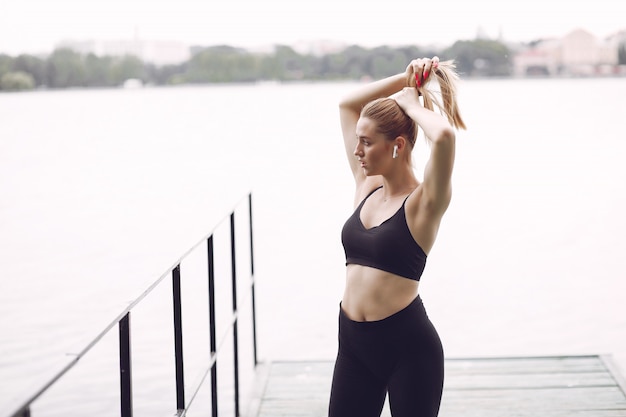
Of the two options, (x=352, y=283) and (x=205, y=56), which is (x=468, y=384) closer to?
(x=352, y=283)

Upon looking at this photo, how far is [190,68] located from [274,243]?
740cm

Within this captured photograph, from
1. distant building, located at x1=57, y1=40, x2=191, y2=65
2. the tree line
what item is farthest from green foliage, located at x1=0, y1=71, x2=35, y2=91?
distant building, located at x1=57, y1=40, x2=191, y2=65

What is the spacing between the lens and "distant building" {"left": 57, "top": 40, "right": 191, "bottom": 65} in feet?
72.9

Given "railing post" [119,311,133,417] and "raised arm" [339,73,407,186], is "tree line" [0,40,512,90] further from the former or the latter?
"railing post" [119,311,133,417]

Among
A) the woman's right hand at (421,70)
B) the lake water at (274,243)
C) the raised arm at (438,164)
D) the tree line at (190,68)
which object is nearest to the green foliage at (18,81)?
the tree line at (190,68)

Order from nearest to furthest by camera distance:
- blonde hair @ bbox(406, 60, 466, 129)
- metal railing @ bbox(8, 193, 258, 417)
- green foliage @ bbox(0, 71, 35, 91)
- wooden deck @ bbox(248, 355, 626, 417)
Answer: metal railing @ bbox(8, 193, 258, 417)
blonde hair @ bbox(406, 60, 466, 129)
wooden deck @ bbox(248, 355, 626, 417)
green foliage @ bbox(0, 71, 35, 91)

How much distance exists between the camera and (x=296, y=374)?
4137 millimetres

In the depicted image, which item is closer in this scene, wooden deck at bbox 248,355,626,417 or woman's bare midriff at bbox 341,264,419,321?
woman's bare midriff at bbox 341,264,419,321

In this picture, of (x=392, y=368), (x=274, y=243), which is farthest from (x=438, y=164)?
(x=274, y=243)

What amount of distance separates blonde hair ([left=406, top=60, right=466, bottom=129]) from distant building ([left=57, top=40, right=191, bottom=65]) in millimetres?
20156

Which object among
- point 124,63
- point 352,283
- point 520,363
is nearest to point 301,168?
point 124,63

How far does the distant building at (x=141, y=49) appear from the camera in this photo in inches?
875

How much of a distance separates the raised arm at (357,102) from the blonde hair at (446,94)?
4.5 inches

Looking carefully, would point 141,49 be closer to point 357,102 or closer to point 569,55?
point 569,55
